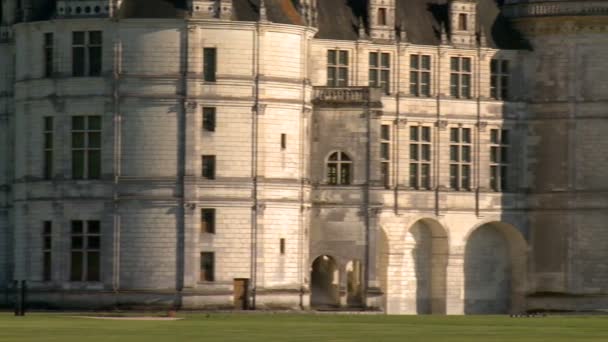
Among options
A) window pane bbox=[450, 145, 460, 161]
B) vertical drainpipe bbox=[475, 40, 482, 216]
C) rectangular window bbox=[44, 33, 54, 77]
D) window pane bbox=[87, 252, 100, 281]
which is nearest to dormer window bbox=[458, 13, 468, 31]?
vertical drainpipe bbox=[475, 40, 482, 216]

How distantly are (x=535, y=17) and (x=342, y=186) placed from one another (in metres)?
13.2

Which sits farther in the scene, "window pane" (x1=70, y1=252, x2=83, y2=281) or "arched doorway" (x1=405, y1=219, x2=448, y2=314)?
"arched doorway" (x1=405, y1=219, x2=448, y2=314)

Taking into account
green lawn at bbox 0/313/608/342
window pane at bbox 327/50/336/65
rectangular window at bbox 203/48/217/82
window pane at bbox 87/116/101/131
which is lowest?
green lawn at bbox 0/313/608/342

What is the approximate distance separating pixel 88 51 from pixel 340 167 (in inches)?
416

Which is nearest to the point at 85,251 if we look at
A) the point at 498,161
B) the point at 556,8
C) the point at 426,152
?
the point at 426,152

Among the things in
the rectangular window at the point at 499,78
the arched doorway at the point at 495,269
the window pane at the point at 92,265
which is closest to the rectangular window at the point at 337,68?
the rectangular window at the point at 499,78

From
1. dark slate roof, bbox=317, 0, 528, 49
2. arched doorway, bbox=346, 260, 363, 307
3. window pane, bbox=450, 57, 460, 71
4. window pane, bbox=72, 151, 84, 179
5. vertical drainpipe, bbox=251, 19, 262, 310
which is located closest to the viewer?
vertical drainpipe, bbox=251, 19, 262, 310

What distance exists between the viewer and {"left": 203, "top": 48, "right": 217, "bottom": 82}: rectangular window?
309 feet

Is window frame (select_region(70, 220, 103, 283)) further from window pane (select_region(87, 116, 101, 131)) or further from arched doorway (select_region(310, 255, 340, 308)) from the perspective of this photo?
arched doorway (select_region(310, 255, 340, 308))

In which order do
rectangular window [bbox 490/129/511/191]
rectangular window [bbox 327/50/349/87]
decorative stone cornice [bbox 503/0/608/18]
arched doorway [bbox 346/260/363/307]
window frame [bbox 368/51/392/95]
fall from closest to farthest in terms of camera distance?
arched doorway [bbox 346/260/363/307], rectangular window [bbox 327/50/349/87], window frame [bbox 368/51/392/95], decorative stone cornice [bbox 503/0/608/18], rectangular window [bbox 490/129/511/191]

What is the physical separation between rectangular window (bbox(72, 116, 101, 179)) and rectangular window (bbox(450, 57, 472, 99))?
1749 cm

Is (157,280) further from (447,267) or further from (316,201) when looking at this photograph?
(447,267)

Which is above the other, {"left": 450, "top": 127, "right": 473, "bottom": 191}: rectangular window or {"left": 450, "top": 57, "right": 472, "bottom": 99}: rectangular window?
{"left": 450, "top": 57, "right": 472, "bottom": 99}: rectangular window

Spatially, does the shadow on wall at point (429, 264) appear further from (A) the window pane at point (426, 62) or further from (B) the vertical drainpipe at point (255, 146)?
(B) the vertical drainpipe at point (255, 146)
